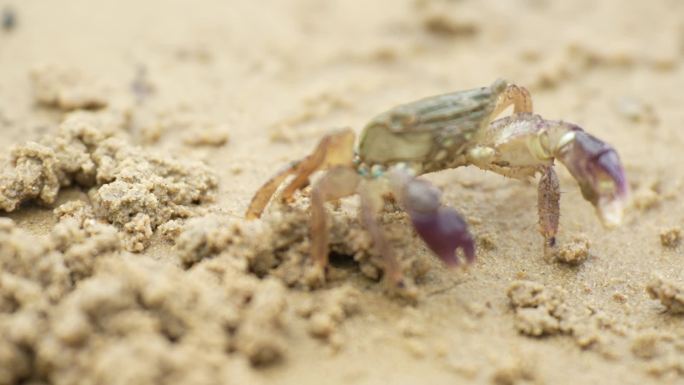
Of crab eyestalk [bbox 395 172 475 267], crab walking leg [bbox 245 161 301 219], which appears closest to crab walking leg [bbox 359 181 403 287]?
crab eyestalk [bbox 395 172 475 267]

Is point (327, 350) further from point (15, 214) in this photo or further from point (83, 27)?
point (83, 27)

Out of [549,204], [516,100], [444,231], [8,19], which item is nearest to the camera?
[444,231]

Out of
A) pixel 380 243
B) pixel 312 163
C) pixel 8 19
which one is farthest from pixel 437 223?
pixel 8 19

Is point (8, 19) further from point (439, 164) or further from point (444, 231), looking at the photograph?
point (444, 231)

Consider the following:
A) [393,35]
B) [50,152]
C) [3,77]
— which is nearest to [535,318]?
[50,152]

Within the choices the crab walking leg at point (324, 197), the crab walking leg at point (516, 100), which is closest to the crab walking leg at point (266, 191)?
the crab walking leg at point (324, 197)

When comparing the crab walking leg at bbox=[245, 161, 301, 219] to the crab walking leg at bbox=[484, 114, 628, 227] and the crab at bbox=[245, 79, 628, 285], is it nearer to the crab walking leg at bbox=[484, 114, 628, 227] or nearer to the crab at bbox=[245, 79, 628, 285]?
the crab at bbox=[245, 79, 628, 285]

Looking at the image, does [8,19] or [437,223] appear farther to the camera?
[8,19]
